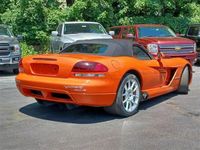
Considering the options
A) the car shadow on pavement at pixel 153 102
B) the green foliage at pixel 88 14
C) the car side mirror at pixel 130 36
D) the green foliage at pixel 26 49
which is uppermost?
the green foliage at pixel 88 14

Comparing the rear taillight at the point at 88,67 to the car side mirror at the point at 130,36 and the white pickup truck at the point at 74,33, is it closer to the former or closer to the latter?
the car side mirror at the point at 130,36

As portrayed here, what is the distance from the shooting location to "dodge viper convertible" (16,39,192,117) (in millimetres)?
6570

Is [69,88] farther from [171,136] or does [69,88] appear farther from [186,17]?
[186,17]

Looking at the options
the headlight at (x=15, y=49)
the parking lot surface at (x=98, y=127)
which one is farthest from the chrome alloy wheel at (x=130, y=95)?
the headlight at (x=15, y=49)

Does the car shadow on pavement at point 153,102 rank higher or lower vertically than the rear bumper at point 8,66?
lower

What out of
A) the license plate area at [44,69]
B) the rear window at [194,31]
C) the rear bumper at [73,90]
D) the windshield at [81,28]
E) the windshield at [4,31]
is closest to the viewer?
the rear bumper at [73,90]

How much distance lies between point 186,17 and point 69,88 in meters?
16.4

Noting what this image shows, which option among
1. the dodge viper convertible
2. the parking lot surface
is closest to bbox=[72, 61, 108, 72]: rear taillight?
the dodge viper convertible

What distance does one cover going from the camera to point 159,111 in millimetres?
7535

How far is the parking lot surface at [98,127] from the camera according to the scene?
5.50 m

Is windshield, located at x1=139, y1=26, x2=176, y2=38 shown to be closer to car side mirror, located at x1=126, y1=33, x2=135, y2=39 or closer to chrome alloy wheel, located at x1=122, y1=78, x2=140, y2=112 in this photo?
car side mirror, located at x1=126, y1=33, x2=135, y2=39

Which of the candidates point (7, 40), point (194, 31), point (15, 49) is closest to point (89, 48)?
point (15, 49)

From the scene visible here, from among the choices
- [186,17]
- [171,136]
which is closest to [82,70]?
[171,136]

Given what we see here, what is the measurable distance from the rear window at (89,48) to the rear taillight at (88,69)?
2.15 feet
